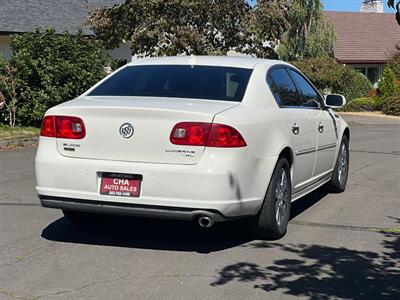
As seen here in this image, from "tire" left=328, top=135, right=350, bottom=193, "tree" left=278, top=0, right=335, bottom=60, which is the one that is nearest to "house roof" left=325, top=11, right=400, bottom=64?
"tree" left=278, top=0, right=335, bottom=60

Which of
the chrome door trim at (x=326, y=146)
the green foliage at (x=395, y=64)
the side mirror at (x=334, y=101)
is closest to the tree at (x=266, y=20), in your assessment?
the side mirror at (x=334, y=101)

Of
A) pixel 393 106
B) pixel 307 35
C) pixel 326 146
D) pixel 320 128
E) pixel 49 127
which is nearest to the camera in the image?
pixel 49 127

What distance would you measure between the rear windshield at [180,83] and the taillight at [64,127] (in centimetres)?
69

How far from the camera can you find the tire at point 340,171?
8500mm

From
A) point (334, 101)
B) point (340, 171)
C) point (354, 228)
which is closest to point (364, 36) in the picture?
point (340, 171)

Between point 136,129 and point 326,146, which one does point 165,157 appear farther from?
point 326,146

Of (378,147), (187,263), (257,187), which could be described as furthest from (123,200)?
(378,147)

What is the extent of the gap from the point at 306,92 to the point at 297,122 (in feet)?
3.37

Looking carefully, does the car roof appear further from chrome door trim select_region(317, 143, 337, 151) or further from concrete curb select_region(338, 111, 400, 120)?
concrete curb select_region(338, 111, 400, 120)

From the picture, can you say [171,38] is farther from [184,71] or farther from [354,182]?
[184,71]

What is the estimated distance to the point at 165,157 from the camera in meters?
5.36

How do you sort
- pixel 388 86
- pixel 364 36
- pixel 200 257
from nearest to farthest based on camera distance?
1. pixel 200 257
2. pixel 388 86
3. pixel 364 36

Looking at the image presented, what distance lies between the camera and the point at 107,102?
575 centimetres

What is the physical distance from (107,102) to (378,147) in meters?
10.3
